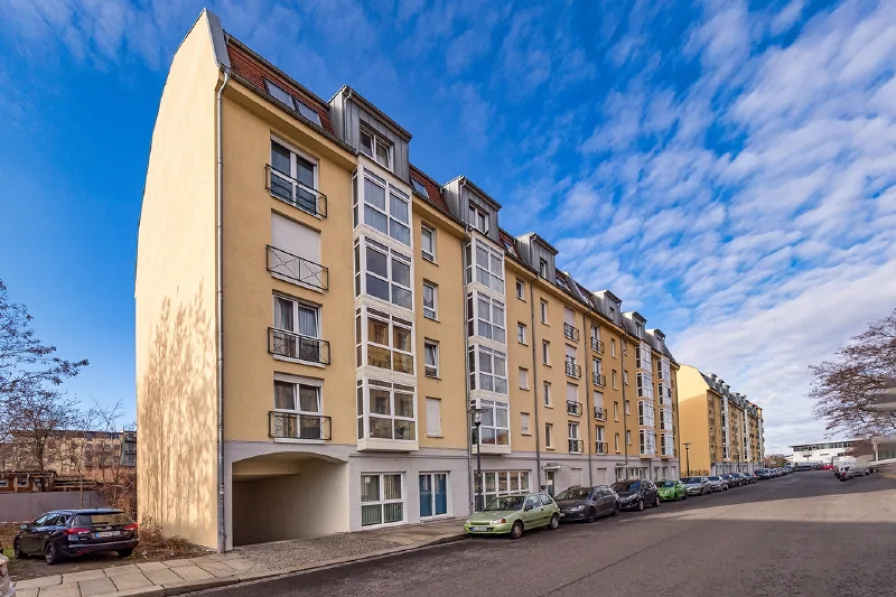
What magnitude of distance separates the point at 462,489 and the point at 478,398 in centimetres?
368

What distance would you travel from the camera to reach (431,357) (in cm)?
2298

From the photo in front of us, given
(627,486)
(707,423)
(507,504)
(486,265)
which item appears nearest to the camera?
(507,504)

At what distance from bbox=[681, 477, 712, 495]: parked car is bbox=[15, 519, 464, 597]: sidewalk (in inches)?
1078

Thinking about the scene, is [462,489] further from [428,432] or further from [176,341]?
[176,341]

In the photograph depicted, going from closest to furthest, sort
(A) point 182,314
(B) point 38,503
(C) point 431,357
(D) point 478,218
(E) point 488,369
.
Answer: (A) point 182,314 < (C) point 431,357 < (B) point 38,503 < (E) point 488,369 < (D) point 478,218

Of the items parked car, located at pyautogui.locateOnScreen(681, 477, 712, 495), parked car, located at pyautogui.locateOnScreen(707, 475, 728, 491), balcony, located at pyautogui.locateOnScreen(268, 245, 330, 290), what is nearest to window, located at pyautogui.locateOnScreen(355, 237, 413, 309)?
balcony, located at pyautogui.locateOnScreen(268, 245, 330, 290)

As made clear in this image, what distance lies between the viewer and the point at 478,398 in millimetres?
24500

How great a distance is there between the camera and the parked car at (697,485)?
128 feet

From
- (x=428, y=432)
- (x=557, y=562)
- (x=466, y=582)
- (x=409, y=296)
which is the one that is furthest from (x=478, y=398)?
(x=466, y=582)

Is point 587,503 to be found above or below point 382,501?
below

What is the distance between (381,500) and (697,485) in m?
28.8

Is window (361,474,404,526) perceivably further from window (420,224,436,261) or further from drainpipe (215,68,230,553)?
window (420,224,436,261)

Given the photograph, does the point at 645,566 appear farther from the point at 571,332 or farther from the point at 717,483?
the point at 717,483

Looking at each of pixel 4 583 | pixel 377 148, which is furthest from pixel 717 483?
pixel 4 583
